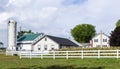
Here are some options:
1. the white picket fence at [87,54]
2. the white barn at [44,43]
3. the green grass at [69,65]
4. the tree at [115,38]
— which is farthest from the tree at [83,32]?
the green grass at [69,65]

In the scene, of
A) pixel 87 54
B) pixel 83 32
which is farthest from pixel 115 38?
pixel 83 32

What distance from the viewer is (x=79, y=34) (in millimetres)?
145000

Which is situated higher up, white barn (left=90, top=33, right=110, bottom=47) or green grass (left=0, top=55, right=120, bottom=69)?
white barn (left=90, top=33, right=110, bottom=47)

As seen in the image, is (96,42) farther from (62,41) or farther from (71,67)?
(71,67)

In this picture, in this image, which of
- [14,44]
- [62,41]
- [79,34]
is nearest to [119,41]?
[62,41]

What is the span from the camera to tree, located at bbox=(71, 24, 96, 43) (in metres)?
144

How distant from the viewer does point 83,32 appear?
144m

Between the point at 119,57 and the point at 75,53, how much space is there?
8.01 metres

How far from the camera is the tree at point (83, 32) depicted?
474 ft

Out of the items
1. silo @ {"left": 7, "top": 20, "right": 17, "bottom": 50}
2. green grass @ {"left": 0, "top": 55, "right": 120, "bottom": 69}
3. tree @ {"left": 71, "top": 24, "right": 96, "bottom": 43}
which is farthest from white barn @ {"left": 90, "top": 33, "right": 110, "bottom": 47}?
green grass @ {"left": 0, "top": 55, "right": 120, "bottom": 69}

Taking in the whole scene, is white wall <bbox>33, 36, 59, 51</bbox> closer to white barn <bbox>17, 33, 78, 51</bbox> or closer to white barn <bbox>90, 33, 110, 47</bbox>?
white barn <bbox>17, 33, 78, 51</bbox>

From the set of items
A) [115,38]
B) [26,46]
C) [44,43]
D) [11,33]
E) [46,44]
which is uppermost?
[11,33]

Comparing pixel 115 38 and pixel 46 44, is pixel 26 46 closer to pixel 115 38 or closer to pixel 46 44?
pixel 46 44

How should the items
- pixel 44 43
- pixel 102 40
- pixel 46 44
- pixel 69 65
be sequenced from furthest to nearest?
pixel 102 40 → pixel 44 43 → pixel 46 44 → pixel 69 65
